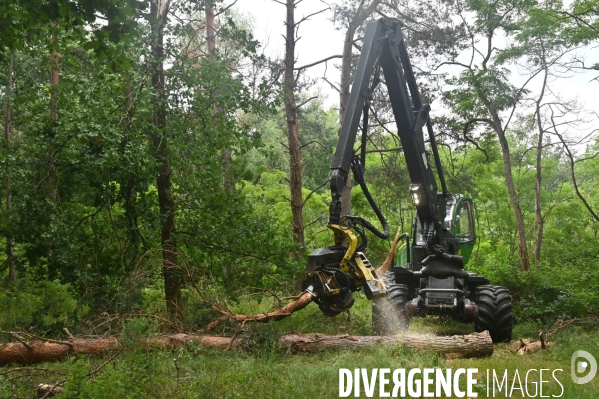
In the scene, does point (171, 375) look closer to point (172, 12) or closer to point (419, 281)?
point (419, 281)

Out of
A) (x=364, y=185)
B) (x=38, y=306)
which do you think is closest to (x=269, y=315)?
(x=364, y=185)

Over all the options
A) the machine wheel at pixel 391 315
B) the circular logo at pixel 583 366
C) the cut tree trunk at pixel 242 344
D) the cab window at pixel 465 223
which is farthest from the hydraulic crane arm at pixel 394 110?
the circular logo at pixel 583 366

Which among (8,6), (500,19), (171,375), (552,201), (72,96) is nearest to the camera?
(8,6)

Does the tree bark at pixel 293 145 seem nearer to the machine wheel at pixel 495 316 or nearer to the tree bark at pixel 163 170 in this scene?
the tree bark at pixel 163 170

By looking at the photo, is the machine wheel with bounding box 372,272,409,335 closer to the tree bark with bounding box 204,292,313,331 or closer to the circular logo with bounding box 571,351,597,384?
the tree bark with bounding box 204,292,313,331

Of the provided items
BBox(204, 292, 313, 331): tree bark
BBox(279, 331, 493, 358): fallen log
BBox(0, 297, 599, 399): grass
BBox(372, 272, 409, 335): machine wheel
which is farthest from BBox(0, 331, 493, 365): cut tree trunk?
BBox(372, 272, 409, 335): machine wheel

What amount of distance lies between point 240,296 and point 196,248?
Result: 124cm

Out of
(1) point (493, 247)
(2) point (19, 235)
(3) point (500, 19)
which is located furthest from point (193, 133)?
(1) point (493, 247)

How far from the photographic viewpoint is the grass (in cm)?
606

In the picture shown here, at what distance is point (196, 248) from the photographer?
1115 cm

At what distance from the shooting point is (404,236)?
12.0 meters

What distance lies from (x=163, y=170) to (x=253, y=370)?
536 cm

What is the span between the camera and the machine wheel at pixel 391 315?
10.5 meters

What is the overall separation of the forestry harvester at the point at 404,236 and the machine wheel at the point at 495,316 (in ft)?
0.06
